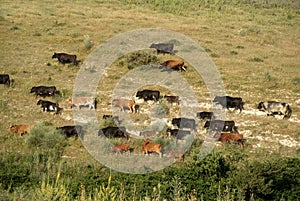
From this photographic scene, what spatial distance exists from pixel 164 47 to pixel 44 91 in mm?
10168

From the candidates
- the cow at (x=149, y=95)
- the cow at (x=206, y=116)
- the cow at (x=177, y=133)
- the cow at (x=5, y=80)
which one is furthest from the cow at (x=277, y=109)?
the cow at (x=5, y=80)

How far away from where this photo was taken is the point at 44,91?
23609mm

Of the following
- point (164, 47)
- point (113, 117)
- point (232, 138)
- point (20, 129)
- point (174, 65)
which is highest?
point (164, 47)

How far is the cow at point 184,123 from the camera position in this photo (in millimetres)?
19750

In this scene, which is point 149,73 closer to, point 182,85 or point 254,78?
point 182,85

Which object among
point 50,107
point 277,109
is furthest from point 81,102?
point 277,109

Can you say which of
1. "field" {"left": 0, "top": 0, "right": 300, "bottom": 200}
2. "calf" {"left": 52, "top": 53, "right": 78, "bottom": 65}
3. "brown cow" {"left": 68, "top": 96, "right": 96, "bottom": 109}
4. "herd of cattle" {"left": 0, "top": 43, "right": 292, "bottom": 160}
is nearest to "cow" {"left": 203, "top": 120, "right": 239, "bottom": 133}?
"herd of cattle" {"left": 0, "top": 43, "right": 292, "bottom": 160}

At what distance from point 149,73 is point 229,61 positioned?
583 cm

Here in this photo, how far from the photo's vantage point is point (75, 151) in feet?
58.8

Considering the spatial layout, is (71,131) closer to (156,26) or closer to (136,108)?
(136,108)

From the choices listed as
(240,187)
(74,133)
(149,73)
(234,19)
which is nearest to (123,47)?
(149,73)

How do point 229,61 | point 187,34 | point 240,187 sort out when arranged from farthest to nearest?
point 187,34 → point 229,61 → point 240,187

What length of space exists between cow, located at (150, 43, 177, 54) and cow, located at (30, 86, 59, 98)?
9.22m

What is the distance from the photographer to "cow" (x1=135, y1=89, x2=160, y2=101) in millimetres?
23031
